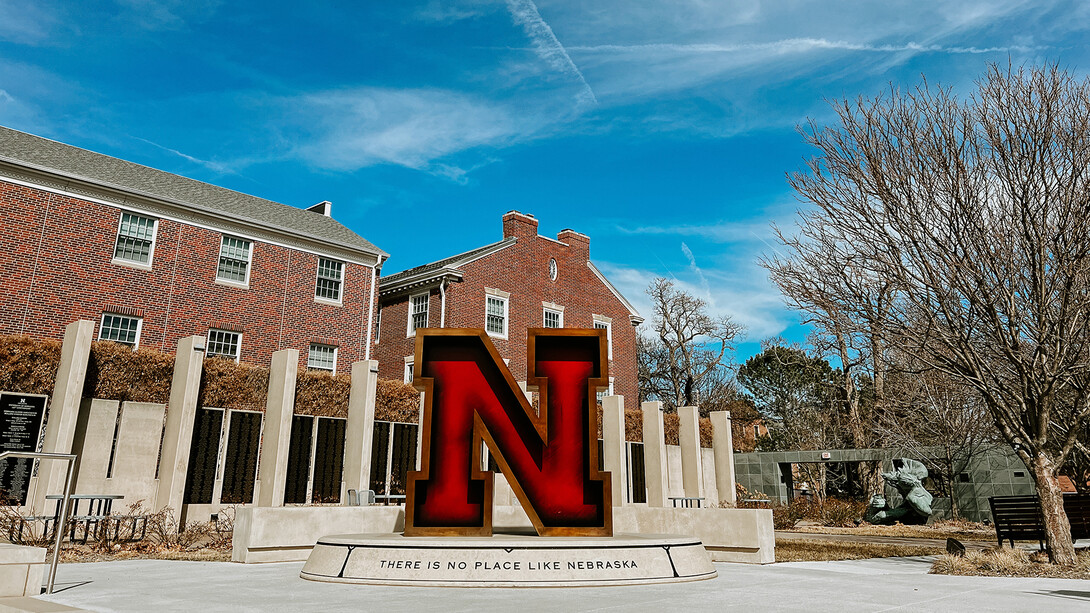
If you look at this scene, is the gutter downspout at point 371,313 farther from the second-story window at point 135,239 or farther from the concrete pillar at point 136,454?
the concrete pillar at point 136,454

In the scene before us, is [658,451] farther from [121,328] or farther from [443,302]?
[121,328]

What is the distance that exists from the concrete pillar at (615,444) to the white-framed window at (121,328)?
45.9 feet

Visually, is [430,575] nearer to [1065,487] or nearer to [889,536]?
[889,536]

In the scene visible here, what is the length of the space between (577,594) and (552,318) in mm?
23335

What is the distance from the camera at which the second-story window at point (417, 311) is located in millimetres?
28047

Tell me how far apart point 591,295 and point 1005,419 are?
2206 centimetres

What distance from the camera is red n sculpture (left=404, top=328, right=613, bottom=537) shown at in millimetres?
10094

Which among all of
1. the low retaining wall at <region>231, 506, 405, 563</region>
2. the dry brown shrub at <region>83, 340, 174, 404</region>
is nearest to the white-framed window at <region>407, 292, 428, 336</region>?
the dry brown shrub at <region>83, 340, 174, 404</region>

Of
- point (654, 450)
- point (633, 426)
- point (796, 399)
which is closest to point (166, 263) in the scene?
point (654, 450)

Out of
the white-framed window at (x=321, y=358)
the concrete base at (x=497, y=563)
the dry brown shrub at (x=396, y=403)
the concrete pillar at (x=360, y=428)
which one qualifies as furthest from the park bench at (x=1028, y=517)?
the white-framed window at (x=321, y=358)

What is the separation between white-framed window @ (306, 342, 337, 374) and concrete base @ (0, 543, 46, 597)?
1619cm

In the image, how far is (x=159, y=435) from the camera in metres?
15.6

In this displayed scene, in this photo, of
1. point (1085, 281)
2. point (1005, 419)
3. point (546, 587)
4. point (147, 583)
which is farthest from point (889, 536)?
point (147, 583)

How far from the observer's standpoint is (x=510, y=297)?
29156 mm
